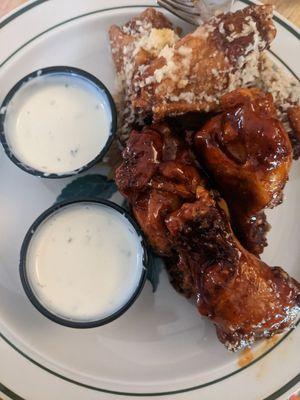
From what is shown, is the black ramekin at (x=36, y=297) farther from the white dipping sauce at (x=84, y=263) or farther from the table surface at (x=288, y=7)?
the table surface at (x=288, y=7)

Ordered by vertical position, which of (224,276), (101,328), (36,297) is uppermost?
(224,276)

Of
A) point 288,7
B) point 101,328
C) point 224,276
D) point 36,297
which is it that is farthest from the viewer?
point 288,7

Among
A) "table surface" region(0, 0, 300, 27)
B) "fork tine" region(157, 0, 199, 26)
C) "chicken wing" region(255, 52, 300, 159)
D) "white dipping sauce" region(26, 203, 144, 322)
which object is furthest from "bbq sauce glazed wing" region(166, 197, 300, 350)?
"table surface" region(0, 0, 300, 27)

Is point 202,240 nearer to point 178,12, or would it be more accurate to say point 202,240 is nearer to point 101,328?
point 101,328

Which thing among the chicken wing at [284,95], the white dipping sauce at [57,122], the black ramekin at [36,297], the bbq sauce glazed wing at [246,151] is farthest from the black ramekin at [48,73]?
the chicken wing at [284,95]

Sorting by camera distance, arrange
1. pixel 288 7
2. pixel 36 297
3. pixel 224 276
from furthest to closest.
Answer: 1. pixel 288 7
2. pixel 36 297
3. pixel 224 276

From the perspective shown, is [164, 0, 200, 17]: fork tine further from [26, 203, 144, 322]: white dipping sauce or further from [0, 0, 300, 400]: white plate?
[26, 203, 144, 322]: white dipping sauce

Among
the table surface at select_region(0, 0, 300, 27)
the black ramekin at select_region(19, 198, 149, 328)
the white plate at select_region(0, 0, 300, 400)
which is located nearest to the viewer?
the black ramekin at select_region(19, 198, 149, 328)

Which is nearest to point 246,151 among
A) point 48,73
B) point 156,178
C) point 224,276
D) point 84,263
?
point 156,178
